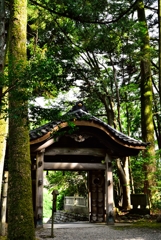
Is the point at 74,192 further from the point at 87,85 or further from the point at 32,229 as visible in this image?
the point at 32,229

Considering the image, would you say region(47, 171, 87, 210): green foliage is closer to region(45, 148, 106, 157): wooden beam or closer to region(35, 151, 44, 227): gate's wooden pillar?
region(45, 148, 106, 157): wooden beam

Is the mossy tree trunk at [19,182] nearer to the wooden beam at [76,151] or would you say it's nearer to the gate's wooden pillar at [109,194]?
the wooden beam at [76,151]

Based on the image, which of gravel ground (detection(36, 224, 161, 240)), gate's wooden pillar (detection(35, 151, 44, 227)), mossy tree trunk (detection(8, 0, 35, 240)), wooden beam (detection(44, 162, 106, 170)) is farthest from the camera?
wooden beam (detection(44, 162, 106, 170))

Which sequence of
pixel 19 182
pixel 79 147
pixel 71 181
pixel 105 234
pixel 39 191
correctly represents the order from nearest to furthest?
pixel 19 182 < pixel 105 234 < pixel 39 191 < pixel 79 147 < pixel 71 181

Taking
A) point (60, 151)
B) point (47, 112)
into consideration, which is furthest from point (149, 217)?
point (47, 112)

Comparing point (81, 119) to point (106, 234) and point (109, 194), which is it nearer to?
point (109, 194)

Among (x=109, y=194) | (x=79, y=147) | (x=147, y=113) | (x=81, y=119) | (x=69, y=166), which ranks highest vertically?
(x=147, y=113)

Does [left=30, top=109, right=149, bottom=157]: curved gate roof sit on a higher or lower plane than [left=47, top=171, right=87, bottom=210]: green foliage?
higher

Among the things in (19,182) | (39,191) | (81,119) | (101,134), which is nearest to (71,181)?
(101,134)

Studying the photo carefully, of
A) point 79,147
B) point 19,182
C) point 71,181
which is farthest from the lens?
point 71,181

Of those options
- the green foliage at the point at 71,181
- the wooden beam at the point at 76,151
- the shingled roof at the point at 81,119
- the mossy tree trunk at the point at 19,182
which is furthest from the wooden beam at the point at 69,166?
the green foliage at the point at 71,181

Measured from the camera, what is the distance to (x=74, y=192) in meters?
17.8

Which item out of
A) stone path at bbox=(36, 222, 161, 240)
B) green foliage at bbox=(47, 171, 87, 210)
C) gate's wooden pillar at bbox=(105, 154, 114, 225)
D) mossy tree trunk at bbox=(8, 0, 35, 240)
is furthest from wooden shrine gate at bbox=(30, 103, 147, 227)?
green foliage at bbox=(47, 171, 87, 210)

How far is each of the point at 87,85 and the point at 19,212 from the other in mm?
9762
